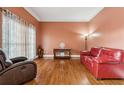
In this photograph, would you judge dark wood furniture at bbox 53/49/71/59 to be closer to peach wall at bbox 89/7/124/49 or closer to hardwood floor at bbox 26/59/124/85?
peach wall at bbox 89/7/124/49

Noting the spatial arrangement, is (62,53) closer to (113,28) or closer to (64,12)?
(64,12)

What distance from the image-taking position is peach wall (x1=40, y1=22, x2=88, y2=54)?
949 centimetres

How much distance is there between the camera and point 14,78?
2.90m

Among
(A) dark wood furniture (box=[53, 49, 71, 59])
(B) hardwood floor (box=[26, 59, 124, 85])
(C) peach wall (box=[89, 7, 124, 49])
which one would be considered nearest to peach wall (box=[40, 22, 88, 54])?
(A) dark wood furniture (box=[53, 49, 71, 59])

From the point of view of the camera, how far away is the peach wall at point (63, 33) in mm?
9492

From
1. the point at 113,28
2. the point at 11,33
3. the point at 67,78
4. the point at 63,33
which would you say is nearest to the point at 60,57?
the point at 63,33

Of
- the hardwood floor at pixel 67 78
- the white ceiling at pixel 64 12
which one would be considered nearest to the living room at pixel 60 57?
the hardwood floor at pixel 67 78

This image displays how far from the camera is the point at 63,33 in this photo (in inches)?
375

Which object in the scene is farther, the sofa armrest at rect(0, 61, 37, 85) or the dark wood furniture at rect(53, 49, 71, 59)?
the dark wood furniture at rect(53, 49, 71, 59)

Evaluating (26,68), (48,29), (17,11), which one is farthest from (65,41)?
(26,68)

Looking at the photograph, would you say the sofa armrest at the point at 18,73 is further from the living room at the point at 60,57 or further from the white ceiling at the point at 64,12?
the white ceiling at the point at 64,12

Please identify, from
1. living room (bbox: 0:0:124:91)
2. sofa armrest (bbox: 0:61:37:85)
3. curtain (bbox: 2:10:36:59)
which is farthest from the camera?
curtain (bbox: 2:10:36:59)

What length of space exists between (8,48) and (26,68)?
1373 millimetres

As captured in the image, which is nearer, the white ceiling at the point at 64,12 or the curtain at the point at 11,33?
the curtain at the point at 11,33
